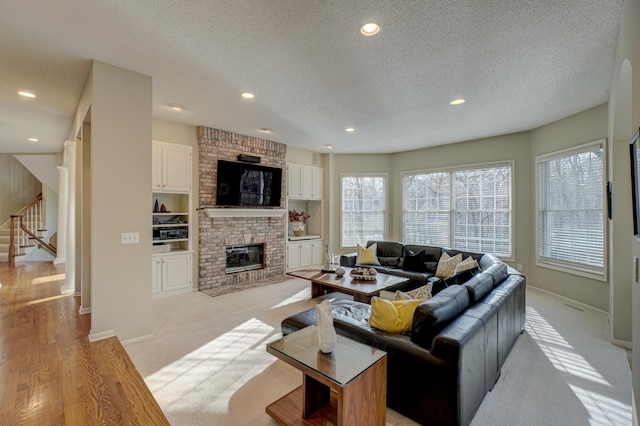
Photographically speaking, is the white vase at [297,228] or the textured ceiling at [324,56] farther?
the white vase at [297,228]

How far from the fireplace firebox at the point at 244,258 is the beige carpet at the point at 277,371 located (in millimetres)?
1761

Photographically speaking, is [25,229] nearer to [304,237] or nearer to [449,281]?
[304,237]

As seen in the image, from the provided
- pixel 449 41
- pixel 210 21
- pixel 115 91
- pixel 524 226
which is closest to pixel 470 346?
pixel 449 41

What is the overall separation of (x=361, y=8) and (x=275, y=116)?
2680 millimetres

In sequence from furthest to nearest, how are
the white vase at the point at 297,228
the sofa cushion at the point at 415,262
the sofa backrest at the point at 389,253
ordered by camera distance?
the white vase at the point at 297,228 < the sofa backrest at the point at 389,253 < the sofa cushion at the point at 415,262

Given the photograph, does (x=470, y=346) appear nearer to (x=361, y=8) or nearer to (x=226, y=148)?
(x=361, y=8)

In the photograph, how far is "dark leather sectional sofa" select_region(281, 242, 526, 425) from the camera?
1.85m

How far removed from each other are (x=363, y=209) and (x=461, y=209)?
2273 millimetres

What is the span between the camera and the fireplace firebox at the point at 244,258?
5.86 m

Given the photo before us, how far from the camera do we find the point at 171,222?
203 inches

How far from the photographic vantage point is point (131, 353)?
2926 millimetres

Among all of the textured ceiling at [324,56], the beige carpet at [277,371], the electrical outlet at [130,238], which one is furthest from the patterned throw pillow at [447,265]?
the electrical outlet at [130,238]

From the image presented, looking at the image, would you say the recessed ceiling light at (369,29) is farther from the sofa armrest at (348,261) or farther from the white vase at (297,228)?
the white vase at (297,228)

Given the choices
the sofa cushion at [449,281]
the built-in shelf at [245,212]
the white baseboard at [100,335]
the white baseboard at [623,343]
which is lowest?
the white baseboard at [623,343]
